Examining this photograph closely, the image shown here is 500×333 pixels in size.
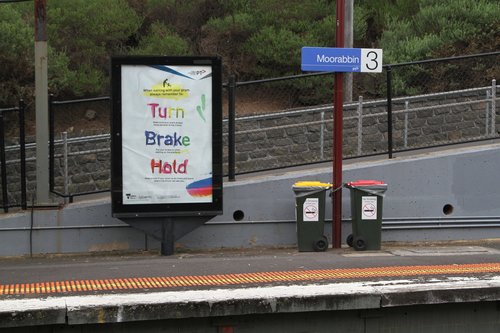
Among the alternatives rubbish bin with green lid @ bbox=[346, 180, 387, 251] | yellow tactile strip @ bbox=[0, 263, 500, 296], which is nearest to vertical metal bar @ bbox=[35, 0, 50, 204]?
yellow tactile strip @ bbox=[0, 263, 500, 296]

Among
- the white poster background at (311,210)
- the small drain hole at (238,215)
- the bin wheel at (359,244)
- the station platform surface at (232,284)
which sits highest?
the white poster background at (311,210)

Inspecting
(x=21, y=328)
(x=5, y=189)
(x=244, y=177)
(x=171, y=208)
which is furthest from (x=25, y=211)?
(x=21, y=328)

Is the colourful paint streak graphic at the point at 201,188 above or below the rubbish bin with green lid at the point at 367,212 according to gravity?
above

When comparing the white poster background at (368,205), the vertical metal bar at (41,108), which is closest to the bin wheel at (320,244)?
the white poster background at (368,205)

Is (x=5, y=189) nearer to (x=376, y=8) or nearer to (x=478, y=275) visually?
(x=478, y=275)

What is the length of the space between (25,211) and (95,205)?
40.4 inches

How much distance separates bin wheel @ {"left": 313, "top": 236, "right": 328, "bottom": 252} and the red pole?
352 mm

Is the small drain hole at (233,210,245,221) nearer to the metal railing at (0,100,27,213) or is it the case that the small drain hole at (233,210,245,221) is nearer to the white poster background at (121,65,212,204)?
the white poster background at (121,65,212,204)

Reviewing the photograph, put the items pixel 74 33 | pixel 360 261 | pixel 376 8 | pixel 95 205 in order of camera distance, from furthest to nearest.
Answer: pixel 376 8 < pixel 74 33 < pixel 95 205 < pixel 360 261

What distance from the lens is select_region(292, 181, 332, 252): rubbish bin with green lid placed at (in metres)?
9.23

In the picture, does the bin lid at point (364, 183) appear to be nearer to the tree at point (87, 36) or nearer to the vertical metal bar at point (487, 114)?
the vertical metal bar at point (487, 114)

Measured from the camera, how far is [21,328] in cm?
552

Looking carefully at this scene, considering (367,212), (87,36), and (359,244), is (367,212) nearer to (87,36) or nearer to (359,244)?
(359,244)

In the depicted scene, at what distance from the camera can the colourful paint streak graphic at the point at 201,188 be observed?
9.09 meters
